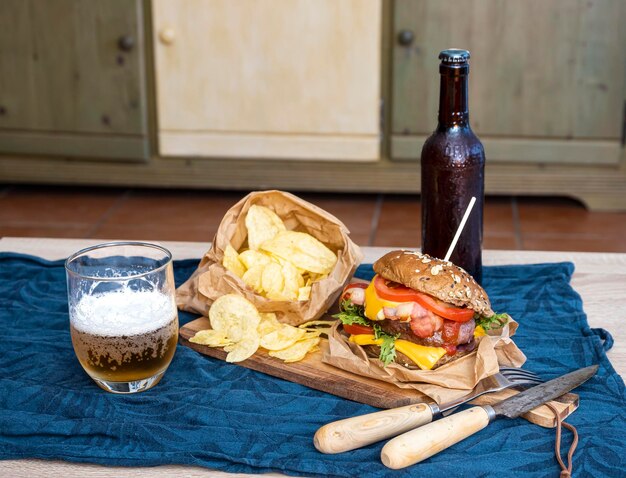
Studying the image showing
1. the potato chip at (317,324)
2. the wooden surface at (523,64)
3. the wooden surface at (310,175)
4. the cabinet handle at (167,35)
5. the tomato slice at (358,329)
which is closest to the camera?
the tomato slice at (358,329)

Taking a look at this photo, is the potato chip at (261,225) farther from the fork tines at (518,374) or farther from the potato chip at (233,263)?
the fork tines at (518,374)

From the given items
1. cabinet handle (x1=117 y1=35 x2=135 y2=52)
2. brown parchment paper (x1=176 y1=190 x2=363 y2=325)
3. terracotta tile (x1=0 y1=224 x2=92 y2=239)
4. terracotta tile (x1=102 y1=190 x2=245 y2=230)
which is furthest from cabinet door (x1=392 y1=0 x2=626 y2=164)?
brown parchment paper (x1=176 y1=190 x2=363 y2=325)

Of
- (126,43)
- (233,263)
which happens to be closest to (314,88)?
(126,43)

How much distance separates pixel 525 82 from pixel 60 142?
1.65 meters

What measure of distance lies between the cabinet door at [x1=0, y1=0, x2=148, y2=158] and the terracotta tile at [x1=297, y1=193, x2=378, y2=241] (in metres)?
0.70

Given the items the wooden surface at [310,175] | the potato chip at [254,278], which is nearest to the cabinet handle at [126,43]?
the wooden surface at [310,175]

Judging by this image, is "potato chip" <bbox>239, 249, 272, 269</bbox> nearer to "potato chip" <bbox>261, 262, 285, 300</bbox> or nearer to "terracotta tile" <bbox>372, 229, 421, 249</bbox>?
"potato chip" <bbox>261, 262, 285, 300</bbox>

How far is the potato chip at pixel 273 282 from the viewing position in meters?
1.29

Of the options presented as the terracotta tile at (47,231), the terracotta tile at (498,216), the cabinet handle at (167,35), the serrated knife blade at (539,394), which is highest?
the cabinet handle at (167,35)

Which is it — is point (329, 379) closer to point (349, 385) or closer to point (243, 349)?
point (349, 385)

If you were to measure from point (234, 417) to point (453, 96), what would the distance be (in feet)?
1.79

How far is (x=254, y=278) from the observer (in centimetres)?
131

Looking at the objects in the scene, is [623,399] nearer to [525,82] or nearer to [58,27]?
[525,82]

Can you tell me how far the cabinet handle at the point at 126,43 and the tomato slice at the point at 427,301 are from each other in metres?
2.21
